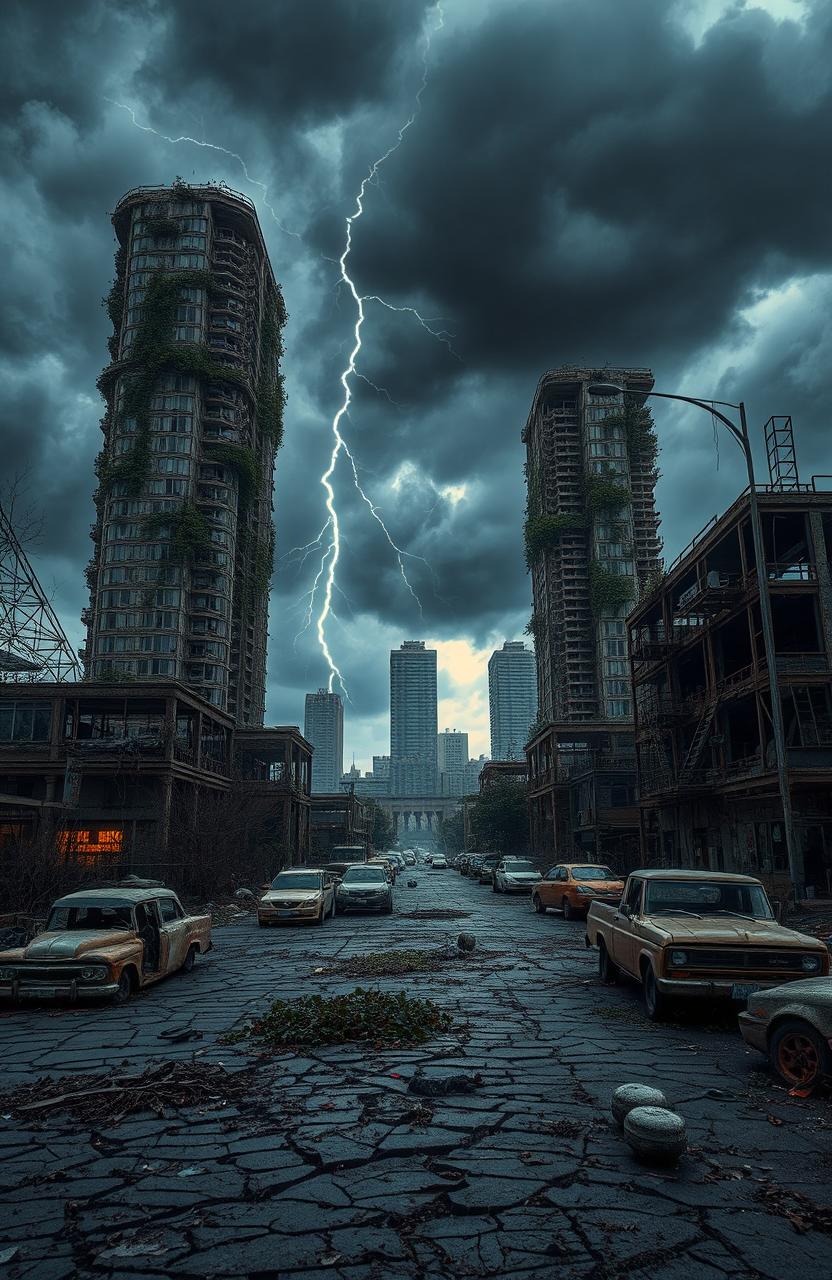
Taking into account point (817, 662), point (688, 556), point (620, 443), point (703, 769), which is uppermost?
point (620, 443)

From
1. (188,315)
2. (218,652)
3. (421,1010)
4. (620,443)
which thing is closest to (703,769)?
(421,1010)

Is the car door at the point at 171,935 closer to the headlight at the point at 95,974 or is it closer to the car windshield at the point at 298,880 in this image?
the headlight at the point at 95,974

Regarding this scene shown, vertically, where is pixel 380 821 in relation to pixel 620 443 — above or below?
below

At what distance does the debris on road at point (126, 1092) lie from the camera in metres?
5.72

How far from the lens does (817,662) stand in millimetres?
28344

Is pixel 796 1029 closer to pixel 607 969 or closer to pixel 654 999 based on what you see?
pixel 654 999

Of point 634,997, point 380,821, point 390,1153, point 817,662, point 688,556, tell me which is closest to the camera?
point 390,1153

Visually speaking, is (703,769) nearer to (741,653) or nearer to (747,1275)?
(741,653)

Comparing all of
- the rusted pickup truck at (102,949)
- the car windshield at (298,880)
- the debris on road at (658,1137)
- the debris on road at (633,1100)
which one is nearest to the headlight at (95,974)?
the rusted pickup truck at (102,949)

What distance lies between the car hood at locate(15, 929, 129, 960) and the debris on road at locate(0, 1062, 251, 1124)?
323cm

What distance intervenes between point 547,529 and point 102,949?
96.1 metres

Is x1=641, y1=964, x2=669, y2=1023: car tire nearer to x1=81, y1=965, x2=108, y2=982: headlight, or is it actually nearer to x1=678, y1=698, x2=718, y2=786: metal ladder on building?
x1=81, y1=965, x2=108, y2=982: headlight

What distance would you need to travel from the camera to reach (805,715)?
1127 inches

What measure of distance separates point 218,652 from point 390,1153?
67.7 meters
